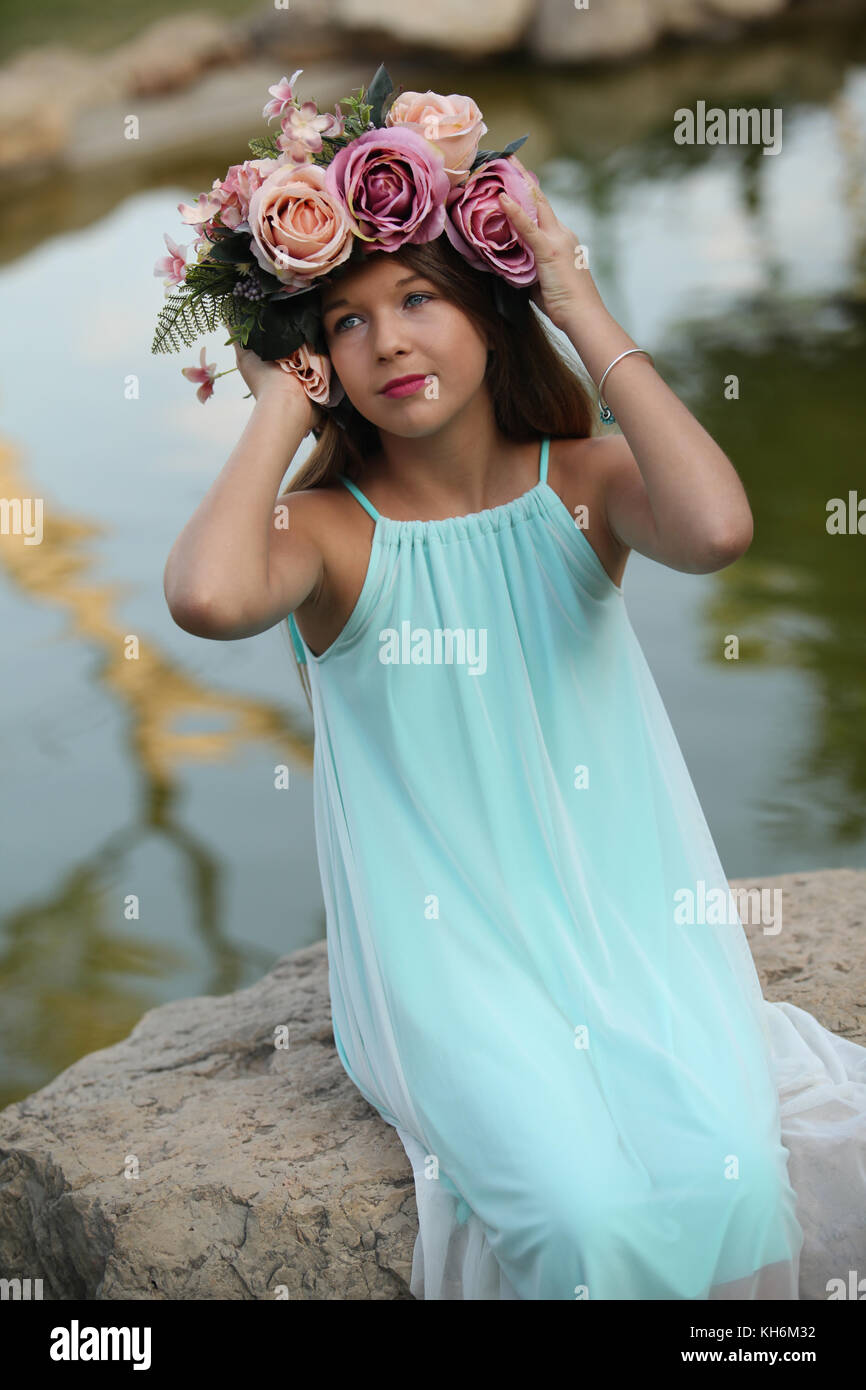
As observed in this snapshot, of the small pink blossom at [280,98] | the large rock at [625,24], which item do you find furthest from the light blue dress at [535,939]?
the large rock at [625,24]

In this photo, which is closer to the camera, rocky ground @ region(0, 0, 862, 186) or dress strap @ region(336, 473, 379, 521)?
dress strap @ region(336, 473, 379, 521)

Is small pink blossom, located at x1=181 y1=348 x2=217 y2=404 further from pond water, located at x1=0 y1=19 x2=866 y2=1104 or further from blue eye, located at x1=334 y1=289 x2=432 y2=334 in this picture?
pond water, located at x1=0 y1=19 x2=866 y2=1104

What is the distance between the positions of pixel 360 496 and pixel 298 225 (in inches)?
14.4

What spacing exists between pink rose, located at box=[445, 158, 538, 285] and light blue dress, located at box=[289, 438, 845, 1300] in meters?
0.27

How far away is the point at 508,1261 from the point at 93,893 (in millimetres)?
2248

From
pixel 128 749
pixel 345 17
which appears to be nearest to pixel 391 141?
pixel 128 749

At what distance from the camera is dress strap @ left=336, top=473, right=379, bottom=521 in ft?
6.53

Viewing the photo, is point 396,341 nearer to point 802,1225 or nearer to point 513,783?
point 513,783

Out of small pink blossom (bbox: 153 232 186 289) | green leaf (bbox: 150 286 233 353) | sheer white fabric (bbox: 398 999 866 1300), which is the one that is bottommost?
sheer white fabric (bbox: 398 999 866 1300)

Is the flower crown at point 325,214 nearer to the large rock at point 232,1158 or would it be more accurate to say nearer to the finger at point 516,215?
the finger at point 516,215

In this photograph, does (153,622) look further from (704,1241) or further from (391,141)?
(704,1241)

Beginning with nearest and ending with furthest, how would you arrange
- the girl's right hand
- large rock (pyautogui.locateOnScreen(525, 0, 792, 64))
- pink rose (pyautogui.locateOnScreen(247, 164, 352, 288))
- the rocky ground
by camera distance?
pink rose (pyautogui.locateOnScreen(247, 164, 352, 288)), the girl's right hand, the rocky ground, large rock (pyautogui.locateOnScreen(525, 0, 792, 64))

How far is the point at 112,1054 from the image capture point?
8.16 ft

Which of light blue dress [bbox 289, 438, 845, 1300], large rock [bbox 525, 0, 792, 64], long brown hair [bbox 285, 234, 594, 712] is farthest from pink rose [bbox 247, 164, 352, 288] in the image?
large rock [bbox 525, 0, 792, 64]
